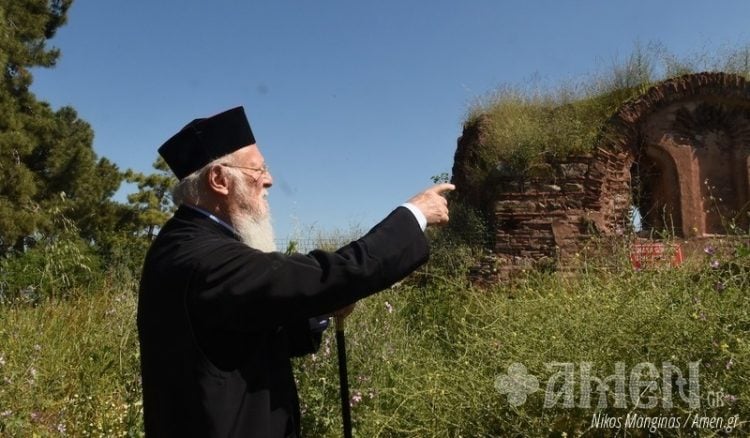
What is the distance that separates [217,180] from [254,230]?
0.21 m

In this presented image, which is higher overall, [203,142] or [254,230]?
[203,142]

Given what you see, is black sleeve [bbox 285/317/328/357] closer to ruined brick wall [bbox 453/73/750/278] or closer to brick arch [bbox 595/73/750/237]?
ruined brick wall [bbox 453/73/750/278]

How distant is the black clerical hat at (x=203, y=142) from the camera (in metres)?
2.11

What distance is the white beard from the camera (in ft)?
6.76

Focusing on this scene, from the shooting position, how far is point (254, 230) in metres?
2.10

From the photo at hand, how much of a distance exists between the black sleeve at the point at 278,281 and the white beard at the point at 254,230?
24cm

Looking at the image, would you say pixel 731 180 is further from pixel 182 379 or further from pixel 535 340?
pixel 182 379

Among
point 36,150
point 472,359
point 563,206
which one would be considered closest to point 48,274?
point 472,359

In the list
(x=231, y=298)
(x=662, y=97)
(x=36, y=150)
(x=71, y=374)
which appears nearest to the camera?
(x=231, y=298)

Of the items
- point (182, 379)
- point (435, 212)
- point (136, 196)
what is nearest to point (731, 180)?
point (435, 212)

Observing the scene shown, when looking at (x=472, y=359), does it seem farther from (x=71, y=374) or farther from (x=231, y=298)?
(x=71, y=374)

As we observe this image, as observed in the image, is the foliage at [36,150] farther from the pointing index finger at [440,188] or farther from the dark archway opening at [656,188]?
the pointing index finger at [440,188]

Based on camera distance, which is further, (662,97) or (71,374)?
(662,97)

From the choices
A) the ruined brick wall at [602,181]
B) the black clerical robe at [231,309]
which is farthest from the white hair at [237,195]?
the ruined brick wall at [602,181]
